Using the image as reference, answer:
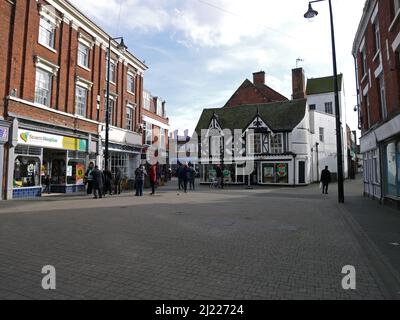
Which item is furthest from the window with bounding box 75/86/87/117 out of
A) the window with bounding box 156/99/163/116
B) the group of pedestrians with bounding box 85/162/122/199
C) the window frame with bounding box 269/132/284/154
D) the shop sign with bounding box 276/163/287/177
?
the shop sign with bounding box 276/163/287/177

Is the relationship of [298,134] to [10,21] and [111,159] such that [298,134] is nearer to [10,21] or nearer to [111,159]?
[111,159]

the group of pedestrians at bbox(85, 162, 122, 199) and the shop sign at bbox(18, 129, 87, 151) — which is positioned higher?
the shop sign at bbox(18, 129, 87, 151)

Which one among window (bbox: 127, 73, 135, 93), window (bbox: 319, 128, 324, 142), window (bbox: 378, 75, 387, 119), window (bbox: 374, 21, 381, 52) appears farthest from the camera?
window (bbox: 319, 128, 324, 142)

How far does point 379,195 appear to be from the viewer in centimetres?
1387

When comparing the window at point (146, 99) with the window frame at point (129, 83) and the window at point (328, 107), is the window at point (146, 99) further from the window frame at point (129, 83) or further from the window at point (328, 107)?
the window at point (328, 107)

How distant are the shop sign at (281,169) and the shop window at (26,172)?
69.1ft

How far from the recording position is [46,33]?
17469 millimetres

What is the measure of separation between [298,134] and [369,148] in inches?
557

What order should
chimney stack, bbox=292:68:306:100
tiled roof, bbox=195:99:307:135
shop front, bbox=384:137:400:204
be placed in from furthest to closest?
chimney stack, bbox=292:68:306:100
tiled roof, bbox=195:99:307:135
shop front, bbox=384:137:400:204

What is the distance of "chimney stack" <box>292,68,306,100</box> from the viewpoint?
3644 centimetres

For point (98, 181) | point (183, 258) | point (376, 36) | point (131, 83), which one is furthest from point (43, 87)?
point (376, 36)

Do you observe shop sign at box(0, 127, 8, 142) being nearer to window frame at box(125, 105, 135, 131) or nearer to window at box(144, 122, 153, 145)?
window frame at box(125, 105, 135, 131)

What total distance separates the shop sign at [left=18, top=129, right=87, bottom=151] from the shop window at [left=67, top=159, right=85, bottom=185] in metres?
0.87
